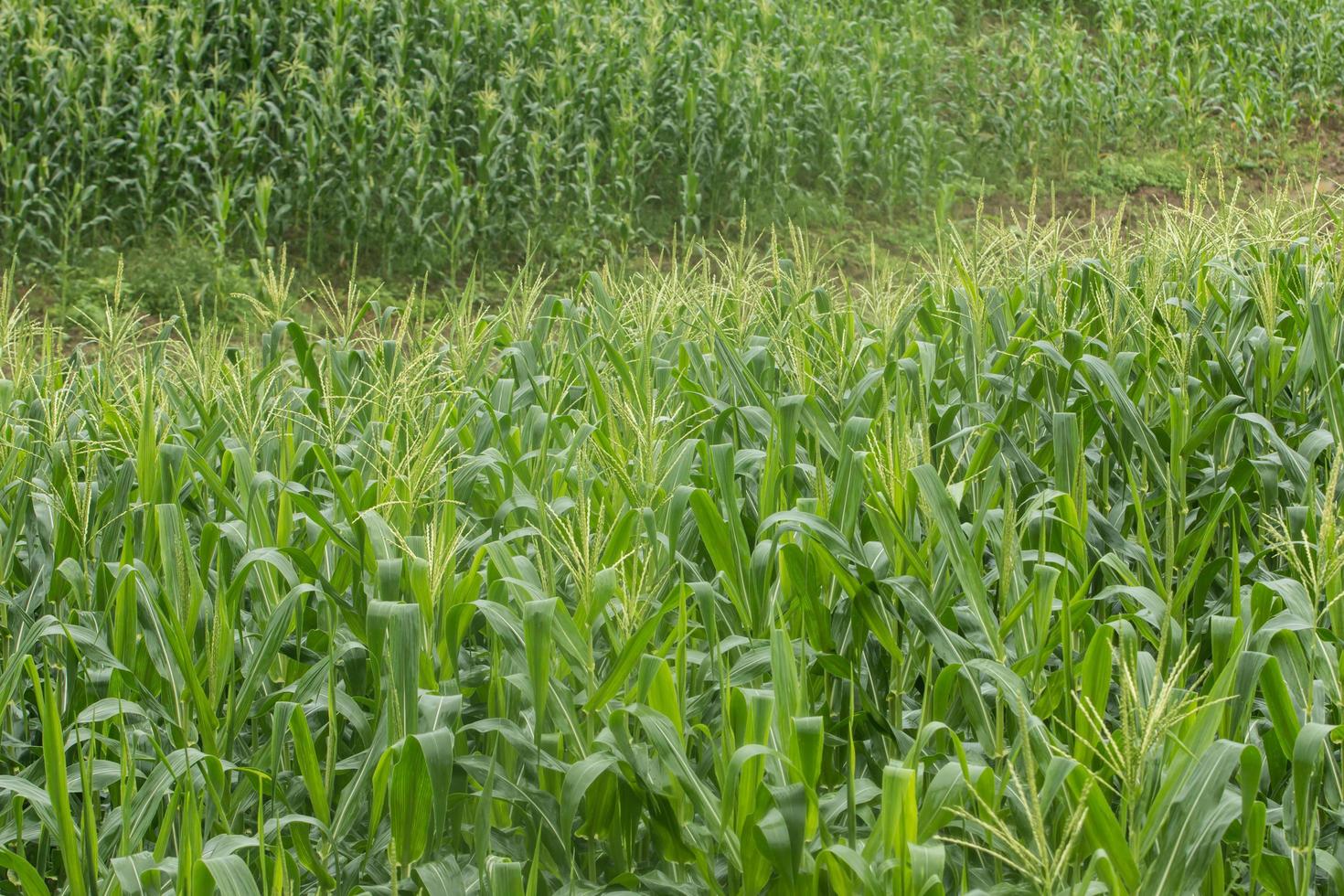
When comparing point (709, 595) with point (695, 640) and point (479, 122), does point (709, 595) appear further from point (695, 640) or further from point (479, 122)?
point (479, 122)

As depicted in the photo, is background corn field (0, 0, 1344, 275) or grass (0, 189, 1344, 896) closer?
grass (0, 189, 1344, 896)

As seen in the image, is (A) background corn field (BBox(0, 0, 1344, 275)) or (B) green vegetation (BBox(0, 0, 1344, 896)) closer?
(B) green vegetation (BBox(0, 0, 1344, 896))

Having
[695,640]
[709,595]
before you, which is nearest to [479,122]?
[695,640]

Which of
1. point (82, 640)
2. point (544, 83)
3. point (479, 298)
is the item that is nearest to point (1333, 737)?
point (82, 640)

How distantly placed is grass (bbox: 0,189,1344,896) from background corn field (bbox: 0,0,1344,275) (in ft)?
18.4

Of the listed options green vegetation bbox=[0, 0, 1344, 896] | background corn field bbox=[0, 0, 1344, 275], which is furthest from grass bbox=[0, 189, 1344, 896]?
background corn field bbox=[0, 0, 1344, 275]

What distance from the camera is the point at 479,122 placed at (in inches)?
392

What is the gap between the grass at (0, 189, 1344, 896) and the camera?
1970mm

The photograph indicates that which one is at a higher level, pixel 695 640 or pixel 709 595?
pixel 709 595

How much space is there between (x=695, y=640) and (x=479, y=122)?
796 cm

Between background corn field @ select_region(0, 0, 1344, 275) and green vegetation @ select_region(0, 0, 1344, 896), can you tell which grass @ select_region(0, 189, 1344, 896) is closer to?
green vegetation @ select_region(0, 0, 1344, 896)

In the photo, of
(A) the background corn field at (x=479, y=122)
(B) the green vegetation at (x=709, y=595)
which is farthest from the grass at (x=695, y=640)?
(A) the background corn field at (x=479, y=122)

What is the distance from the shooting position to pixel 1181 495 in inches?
126

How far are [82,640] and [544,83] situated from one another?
8.29 meters
